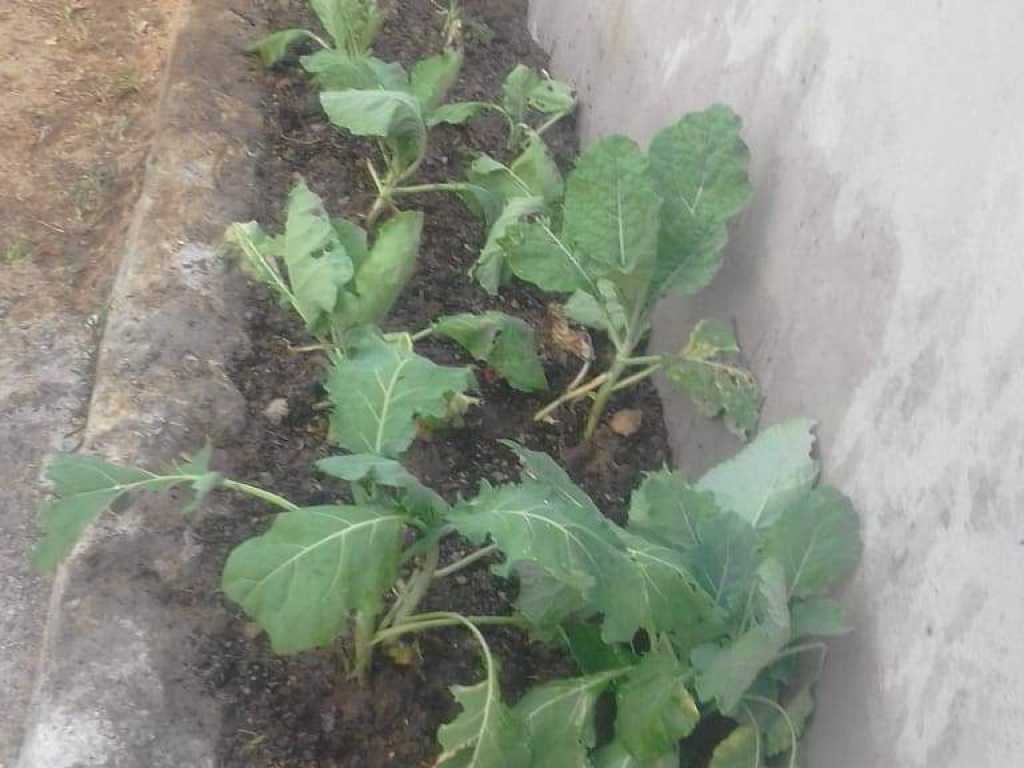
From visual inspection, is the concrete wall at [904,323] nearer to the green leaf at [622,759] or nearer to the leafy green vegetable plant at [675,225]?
the leafy green vegetable plant at [675,225]

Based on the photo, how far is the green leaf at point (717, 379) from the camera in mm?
1641

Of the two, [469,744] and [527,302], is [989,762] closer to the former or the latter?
[469,744]

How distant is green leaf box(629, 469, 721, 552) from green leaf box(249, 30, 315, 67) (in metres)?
1.44

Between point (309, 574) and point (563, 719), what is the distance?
1.26ft

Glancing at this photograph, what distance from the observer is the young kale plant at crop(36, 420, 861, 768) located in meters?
1.20

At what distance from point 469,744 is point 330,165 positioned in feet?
4.50

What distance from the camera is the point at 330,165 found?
2.24m

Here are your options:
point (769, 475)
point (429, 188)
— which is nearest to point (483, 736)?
point (769, 475)

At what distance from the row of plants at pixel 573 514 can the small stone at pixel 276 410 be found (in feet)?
0.38

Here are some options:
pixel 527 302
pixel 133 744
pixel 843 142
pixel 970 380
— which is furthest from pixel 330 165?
pixel 970 380

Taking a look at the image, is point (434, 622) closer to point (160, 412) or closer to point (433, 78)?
point (160, 412)

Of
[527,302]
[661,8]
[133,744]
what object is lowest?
[133,744]

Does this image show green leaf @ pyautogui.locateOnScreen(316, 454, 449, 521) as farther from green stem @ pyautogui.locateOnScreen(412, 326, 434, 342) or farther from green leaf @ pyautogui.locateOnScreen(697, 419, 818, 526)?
green stem @ pyautogui.locateOnScreen(412, 326, 434, 342)

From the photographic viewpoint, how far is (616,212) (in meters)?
1.70
